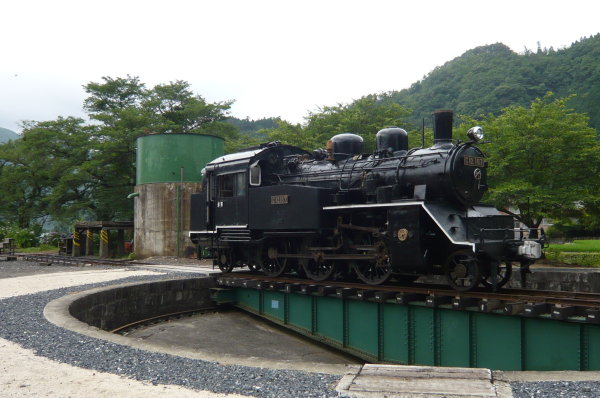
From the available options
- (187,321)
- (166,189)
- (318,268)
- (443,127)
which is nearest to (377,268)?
(318,268)

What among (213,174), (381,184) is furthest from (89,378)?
(213,174)

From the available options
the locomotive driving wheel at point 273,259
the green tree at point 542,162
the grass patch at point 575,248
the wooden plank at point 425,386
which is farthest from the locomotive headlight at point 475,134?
the grass patch at point 575,248

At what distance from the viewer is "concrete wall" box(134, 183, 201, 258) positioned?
24391mm

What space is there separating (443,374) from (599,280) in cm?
1251

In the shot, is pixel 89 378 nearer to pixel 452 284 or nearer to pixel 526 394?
pixel 526 394

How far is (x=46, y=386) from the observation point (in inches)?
208

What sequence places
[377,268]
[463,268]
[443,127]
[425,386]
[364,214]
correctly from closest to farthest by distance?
[425,386] → [463,268] → [443,127] → [364,214] → [377,268]

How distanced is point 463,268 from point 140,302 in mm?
8911

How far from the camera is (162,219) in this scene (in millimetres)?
24547

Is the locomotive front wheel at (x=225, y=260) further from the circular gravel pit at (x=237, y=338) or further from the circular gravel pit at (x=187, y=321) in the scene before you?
the circular gravel pit at (x=237, y=338)

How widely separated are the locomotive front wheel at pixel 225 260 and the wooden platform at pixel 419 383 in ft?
33.6

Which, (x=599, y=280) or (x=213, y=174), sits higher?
(x=213, y=174)

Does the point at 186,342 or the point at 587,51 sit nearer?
the point at 186,342

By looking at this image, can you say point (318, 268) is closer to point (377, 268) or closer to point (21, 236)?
point (377, 268)
